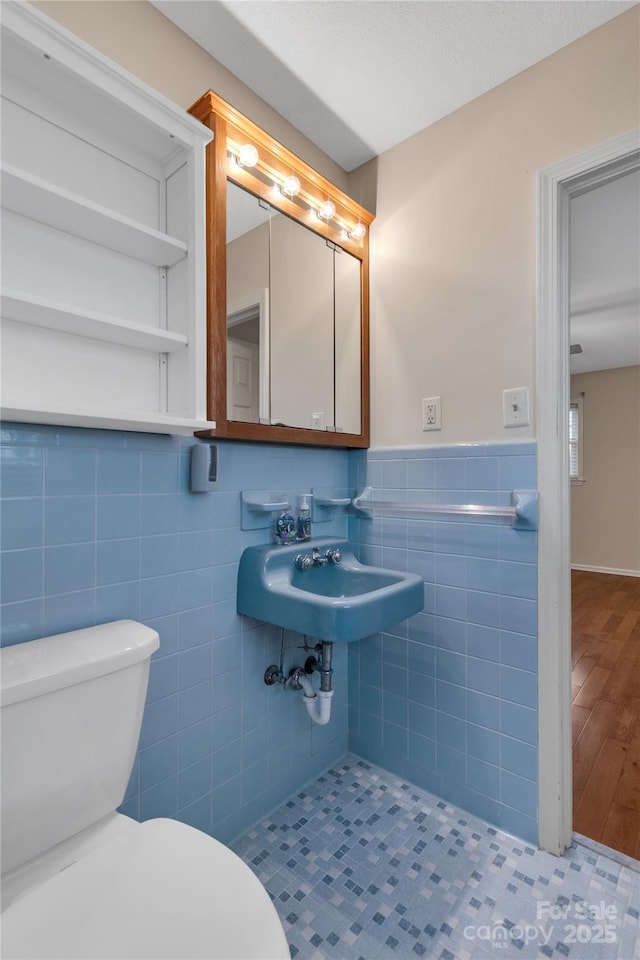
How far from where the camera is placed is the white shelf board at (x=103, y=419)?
2.90 feet

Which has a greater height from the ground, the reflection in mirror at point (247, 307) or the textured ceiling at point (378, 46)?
the textured ceiling at point (378, 46)

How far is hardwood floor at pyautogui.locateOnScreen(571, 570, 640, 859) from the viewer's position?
1.49 meters

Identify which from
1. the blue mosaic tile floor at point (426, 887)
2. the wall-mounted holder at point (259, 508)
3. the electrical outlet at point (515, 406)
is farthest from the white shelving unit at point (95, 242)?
the blue mosaic tile floor at point (426, 887)

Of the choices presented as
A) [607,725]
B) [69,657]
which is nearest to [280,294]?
[69,657]

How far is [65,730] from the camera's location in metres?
0.87

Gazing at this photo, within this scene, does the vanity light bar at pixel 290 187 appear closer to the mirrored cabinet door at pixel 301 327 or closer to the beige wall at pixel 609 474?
the mirrored cabinet door at pixel 301 327

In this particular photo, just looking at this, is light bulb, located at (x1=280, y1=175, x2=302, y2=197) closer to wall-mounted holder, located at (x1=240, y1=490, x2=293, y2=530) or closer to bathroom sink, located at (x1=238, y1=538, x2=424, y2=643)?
wall-mounted holder, located at (x1=240, y1=490, x2=293, y2=530)

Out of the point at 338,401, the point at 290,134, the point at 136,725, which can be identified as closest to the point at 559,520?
the point at 338,401

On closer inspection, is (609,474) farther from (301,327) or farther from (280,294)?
(280,294)

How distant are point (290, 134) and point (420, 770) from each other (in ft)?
7.74

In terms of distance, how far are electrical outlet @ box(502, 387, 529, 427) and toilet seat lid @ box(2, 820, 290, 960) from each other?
1.31m

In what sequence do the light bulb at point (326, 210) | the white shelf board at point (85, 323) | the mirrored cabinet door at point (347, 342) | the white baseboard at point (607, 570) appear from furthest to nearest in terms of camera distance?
the white baseboard at point (607, 570)
the mirrored cabinet door at point (347, 342)
the light bulb at point (326, 210)
the white shelf board at point (85, 323)

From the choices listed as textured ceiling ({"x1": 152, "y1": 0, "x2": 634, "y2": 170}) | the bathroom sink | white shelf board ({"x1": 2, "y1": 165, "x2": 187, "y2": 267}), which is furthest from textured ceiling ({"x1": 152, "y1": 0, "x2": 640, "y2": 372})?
the bathroom sink

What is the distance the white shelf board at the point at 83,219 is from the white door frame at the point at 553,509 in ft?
3.49
